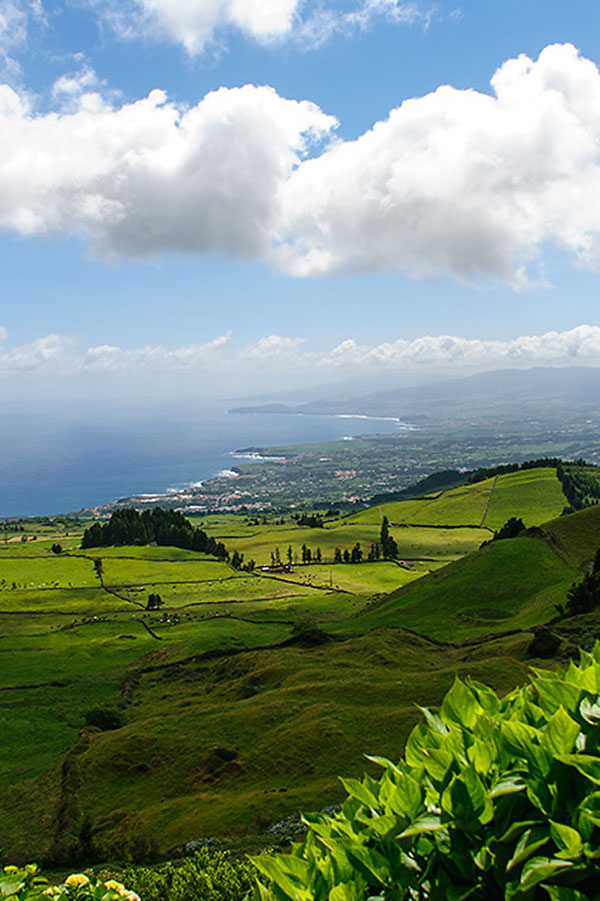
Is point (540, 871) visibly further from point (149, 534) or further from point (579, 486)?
point (579, 486)

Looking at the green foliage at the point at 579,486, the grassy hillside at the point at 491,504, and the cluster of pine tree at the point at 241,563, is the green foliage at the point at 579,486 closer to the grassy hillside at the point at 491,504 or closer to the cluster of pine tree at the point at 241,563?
the grassy hillside at the point at 491,504

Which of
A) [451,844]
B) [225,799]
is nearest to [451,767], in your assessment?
[451,844]

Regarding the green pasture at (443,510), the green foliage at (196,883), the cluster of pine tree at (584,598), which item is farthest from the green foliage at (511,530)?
the green pasture at (443,510)

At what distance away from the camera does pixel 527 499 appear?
148m

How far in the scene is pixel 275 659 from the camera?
1698 inches

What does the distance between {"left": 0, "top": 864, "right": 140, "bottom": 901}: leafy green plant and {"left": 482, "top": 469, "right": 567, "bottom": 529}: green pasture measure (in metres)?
136

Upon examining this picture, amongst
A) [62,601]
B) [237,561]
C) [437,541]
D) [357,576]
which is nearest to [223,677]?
[62,601]

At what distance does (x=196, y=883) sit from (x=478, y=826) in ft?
44.7

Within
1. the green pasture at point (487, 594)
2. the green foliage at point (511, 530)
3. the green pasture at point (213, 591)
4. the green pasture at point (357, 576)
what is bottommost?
the green pasture at point (357, 576)

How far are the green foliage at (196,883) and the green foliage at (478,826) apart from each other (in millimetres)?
11004

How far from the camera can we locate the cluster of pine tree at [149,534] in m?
137

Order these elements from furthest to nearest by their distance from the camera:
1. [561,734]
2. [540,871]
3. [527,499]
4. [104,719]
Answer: [527,499] < [104,719] < [561,734] < [540,871]

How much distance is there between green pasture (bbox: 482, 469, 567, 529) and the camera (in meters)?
138

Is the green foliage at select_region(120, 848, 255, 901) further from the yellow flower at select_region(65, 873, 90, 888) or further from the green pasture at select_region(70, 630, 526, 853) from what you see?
the yellow flower at select_region(65, 873, 90, 888)
